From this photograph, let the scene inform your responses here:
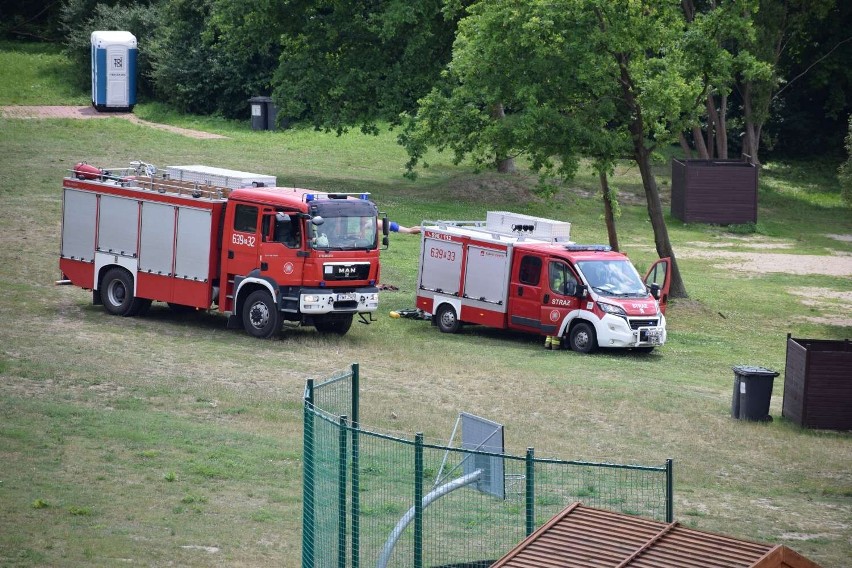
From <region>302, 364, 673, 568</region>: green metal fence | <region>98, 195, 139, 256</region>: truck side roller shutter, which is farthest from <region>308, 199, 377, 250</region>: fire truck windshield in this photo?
<region>302, 364, 673, 568</region>: green metal fence

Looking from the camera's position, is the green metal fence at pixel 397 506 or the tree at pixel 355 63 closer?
the green metal fence at pixel 397 506

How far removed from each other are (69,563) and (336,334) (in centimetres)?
1429

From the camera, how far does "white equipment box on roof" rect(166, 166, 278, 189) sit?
2700 cm

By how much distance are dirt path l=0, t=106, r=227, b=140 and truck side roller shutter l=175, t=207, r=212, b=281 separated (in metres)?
26.9

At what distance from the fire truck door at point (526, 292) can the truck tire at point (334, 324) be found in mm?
3721

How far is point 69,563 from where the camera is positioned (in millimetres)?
12641

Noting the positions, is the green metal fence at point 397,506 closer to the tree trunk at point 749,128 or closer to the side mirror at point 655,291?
the side mirror at point 655,291

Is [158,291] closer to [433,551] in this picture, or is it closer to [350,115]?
[433,551]

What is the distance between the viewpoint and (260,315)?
25.6 meters

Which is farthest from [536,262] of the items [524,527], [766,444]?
[524,527]

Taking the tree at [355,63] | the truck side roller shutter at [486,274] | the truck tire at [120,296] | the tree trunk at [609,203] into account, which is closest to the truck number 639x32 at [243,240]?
the truck tire at [120,296]

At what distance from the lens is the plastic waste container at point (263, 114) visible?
55.8 m

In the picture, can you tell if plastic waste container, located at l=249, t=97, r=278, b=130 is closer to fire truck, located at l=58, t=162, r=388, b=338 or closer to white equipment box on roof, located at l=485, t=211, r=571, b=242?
fire truck, located at l=58, t=162, r=388, b=338

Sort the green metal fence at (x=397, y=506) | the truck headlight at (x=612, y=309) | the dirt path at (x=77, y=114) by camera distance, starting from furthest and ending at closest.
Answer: the dirt path at (x=77, y=114) → the truck headlight at (x=612, y=309) → the green metal fence at (x=397, y=506)
